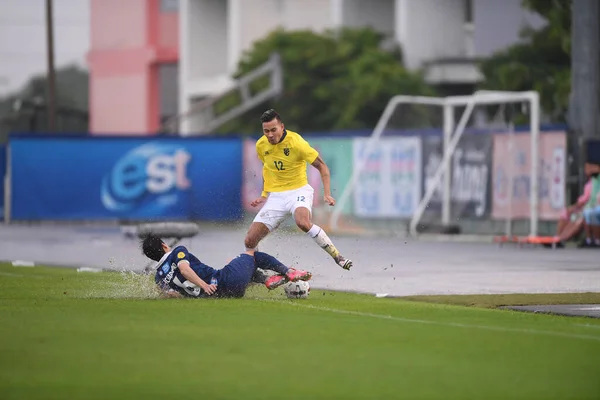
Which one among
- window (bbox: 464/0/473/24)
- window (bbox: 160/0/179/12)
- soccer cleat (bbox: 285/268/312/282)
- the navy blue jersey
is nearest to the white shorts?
soccer cleat (bbox: 285/268/312/282)

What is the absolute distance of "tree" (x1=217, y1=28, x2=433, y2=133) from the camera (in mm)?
49188

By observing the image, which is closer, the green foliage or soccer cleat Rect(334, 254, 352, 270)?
soccer cleat Rect(334, 254, 352, 270)

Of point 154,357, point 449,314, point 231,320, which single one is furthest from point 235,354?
point 449,314

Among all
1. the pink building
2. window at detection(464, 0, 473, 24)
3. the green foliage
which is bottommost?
the green foliage

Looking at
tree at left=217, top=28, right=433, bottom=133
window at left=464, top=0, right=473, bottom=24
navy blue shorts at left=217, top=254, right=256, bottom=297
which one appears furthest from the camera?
window at left=464, top=0, right=473, bottom=24

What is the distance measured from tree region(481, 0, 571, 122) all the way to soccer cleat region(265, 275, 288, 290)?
21.4m

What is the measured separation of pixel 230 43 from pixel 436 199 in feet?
92.8

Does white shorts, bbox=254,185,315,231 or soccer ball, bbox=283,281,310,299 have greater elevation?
white shorts, bbox=254,185,315,231

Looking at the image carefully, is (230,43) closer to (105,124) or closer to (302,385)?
(105,124)

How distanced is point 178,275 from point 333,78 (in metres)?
37.9

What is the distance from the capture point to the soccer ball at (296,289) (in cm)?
1557

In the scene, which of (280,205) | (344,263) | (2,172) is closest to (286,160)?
(280,205)

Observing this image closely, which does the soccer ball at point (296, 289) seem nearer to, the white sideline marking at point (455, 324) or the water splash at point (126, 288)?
the white sideline marking at point (455, 324)

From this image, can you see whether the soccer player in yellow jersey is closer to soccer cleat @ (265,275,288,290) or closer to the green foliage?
soccer cleat @ (265,275,288,290)
